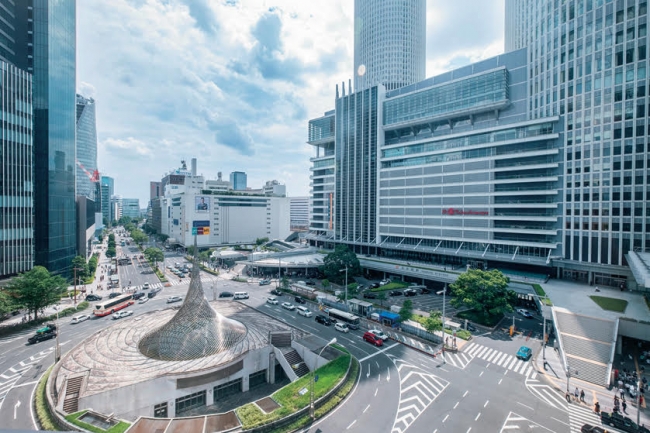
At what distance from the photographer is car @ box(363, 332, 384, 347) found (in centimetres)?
4503

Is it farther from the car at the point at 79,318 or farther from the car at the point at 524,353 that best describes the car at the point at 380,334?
the car at the point at 79,318

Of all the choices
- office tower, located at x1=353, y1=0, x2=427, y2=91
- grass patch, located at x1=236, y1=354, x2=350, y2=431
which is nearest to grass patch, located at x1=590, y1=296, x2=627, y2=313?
grass patch, located at x1=236, y1=354, x2=350, y2=431

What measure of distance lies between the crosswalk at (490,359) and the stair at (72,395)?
41.4 meters

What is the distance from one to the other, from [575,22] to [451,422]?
8452 centimetres

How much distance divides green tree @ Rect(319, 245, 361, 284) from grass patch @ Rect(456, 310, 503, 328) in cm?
3072

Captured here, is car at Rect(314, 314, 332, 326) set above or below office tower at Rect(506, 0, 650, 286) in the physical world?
below

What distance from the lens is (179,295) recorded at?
7212cm

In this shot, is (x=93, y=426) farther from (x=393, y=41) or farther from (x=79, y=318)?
(x=393, y=41)

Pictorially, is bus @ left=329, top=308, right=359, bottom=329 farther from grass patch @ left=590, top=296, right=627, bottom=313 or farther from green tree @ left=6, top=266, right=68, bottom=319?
green tree @ left=6, top=266, right=68, bottom=319

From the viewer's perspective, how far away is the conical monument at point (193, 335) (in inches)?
1449

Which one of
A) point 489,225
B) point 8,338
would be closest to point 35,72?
point 8,338

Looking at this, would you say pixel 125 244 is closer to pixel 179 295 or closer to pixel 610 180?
pixel 179 295

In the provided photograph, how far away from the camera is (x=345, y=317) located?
5397 cm

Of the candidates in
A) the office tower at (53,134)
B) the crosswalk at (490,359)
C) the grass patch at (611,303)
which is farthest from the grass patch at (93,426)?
the grass patch at (611,303)
